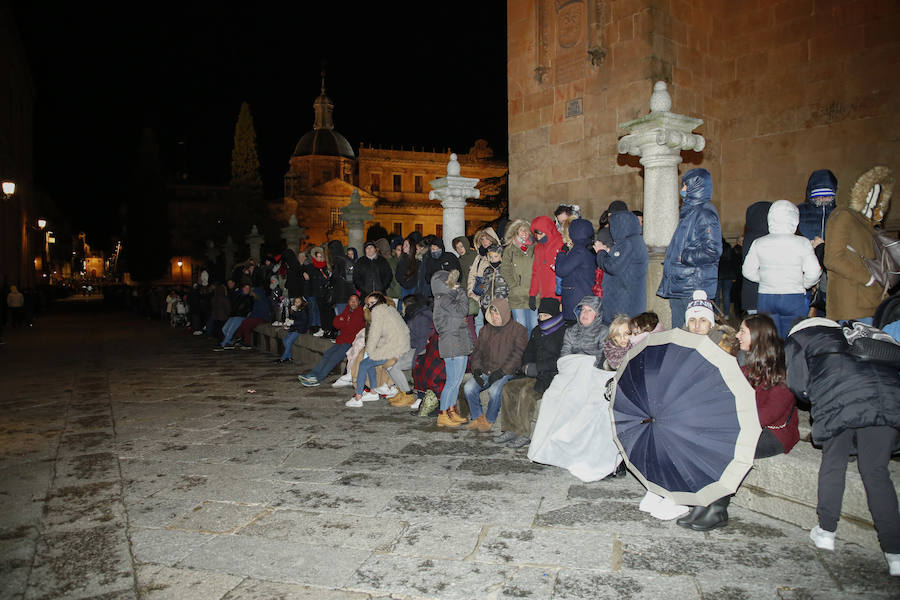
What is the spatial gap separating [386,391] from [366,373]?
0.34 meters

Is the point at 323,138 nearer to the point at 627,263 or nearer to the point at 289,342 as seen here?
the point at 289,342

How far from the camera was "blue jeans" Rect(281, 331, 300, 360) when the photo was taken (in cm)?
1110

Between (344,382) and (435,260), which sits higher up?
(435,260)

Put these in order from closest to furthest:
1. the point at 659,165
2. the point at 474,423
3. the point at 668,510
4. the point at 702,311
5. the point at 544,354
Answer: the point at 668,510
the point at 702,311
the point at 544,354
the point at 659,165
the point at 474,423

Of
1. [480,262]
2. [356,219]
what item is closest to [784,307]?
[480,262]

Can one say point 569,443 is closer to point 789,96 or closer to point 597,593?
point 597,593

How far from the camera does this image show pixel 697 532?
12.3ft

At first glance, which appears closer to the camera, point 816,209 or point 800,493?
point 800,493

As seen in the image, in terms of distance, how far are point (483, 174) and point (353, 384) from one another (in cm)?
6663

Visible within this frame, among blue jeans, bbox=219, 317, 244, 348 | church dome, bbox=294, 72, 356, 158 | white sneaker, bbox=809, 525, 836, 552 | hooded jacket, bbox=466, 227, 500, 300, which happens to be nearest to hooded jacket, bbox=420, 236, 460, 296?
hooded jacket, bbox=466, 227, 500, 300

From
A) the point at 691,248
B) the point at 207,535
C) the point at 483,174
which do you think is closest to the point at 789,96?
the point at 691,248

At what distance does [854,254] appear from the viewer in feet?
14.8

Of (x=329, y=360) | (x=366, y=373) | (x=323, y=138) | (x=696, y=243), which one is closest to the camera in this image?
(x=696, y=243)

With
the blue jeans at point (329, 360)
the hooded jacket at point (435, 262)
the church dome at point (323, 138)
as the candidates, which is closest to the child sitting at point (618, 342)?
the hooded jacket at point (435, 262)
